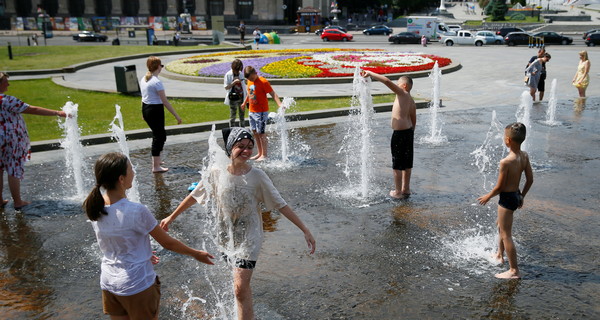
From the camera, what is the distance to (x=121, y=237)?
3.47 metres

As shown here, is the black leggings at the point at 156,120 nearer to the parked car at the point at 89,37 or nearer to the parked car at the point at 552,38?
the parked car at the point at 552,38

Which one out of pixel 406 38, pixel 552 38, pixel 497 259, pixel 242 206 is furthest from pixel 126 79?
pixel 552 38

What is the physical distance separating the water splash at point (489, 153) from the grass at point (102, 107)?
4446 millimetres

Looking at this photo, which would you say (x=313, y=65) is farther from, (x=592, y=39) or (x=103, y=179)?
(x=592, y=39)

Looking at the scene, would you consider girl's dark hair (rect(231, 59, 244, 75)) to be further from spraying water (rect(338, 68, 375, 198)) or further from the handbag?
spraying water (rect(338, 68, 375, 198))

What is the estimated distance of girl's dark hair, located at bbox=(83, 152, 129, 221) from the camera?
3.42 m

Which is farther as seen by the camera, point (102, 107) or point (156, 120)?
point (102, 107)

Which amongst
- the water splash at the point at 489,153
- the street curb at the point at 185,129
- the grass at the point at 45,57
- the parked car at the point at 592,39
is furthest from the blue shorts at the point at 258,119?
the parked car at the point at 592,39

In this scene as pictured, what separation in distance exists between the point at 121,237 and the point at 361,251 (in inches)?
134

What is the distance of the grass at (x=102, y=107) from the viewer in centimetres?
1278

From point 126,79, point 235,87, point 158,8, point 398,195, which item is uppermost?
point 158,8

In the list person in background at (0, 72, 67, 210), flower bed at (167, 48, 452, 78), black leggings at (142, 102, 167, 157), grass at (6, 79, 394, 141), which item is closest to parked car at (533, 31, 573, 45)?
flower bed at (167, 48, 452, 78)

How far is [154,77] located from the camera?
29.4 feet

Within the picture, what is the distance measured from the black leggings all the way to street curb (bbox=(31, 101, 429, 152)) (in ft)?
3.12
